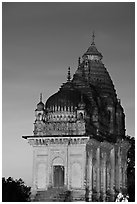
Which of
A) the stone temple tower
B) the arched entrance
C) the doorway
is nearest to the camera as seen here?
the stone temple tower

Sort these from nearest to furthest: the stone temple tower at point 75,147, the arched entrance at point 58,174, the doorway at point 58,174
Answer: the stone temple tower at point 75,147
the arched entrance at point 58,174
the doorway at point 58,174

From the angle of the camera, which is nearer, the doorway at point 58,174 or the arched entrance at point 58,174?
the arched entrance at point 58,174

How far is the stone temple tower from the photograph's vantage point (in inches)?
1062

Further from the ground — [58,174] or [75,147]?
[75,147]

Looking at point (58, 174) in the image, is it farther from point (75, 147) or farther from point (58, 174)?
point (75, 147)

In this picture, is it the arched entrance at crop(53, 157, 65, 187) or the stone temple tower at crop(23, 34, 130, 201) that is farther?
the arched entrance at crop(53, 157, 65, 187)

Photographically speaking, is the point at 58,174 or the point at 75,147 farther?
the point at 58,174

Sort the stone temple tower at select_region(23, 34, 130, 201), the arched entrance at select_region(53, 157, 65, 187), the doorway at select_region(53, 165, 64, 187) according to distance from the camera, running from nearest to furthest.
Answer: the stone temple tower at select_region(23, 34, 130, 201)
the arched entrance at select_region(53, 157, 65, 187)
the doorway at select_region(53, 165, 64, 187)

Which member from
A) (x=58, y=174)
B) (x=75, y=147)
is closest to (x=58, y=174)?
(x=58, y=174)

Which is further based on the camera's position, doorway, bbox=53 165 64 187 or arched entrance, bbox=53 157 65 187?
doorway, bbox=53 165 64 187

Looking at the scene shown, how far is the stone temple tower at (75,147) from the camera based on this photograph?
27.0 metres

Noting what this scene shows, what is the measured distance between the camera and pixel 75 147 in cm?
2712

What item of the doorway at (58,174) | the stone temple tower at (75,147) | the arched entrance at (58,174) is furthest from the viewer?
the doorway at (58,174)

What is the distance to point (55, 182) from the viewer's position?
28.2 meters
